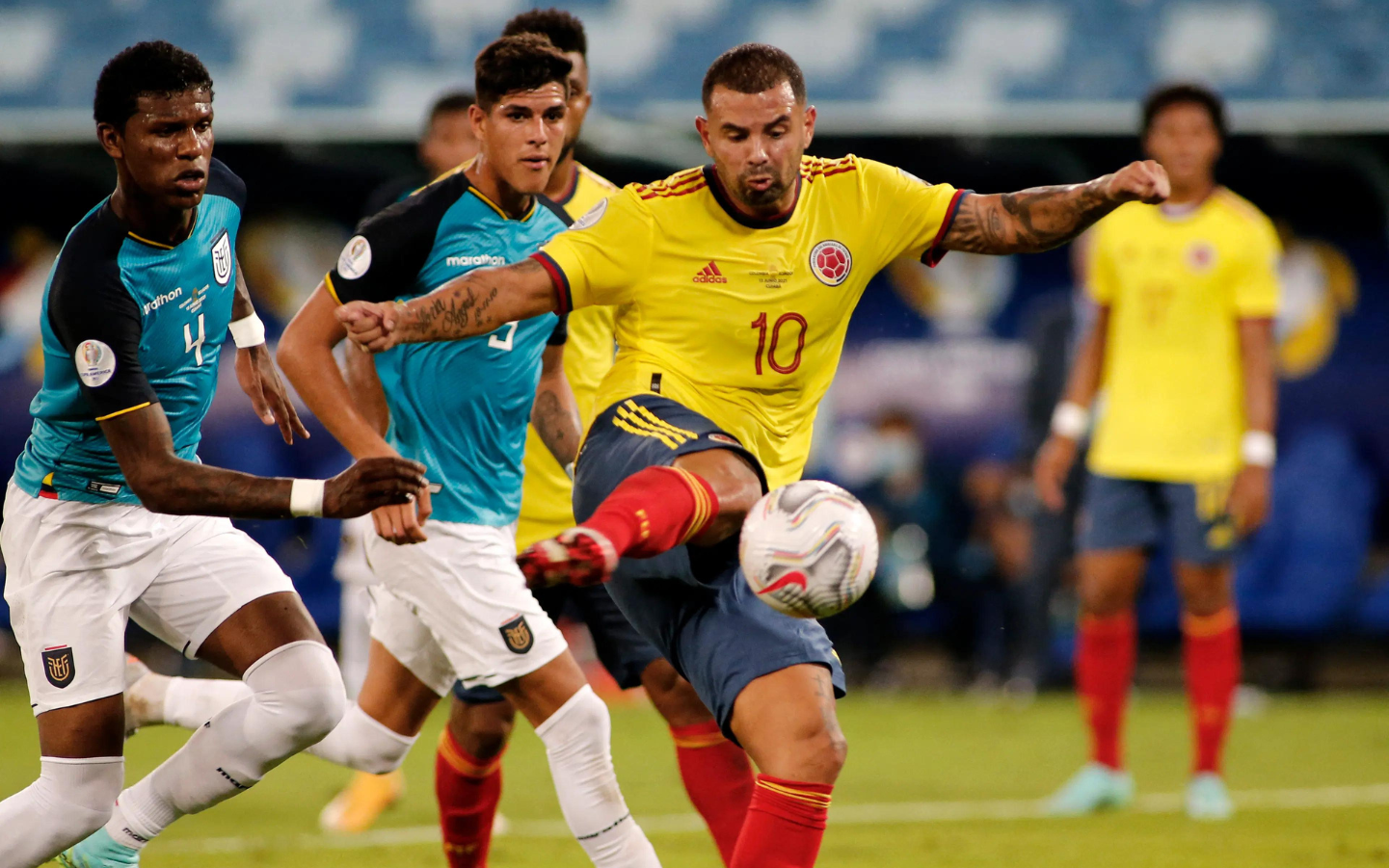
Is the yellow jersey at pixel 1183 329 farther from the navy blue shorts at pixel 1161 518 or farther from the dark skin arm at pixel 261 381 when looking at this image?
the dark skin arm at pixel 261 381

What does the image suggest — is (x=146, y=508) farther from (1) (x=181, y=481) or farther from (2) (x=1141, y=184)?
(2) (x=1141, y=184)

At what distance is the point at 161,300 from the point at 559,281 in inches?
41.7

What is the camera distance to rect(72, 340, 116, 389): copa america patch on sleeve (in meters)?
4.37

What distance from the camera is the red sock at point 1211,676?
298 inches

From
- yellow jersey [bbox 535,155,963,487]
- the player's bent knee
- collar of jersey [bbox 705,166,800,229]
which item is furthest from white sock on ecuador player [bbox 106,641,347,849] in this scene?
collar of jersey [bbox 705,166,800,229]

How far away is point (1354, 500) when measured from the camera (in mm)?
13195

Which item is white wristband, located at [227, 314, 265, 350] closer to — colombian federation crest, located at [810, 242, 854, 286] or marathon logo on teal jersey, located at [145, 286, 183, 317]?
marathon logo on teal jersey, located at [145, 286, 183, 317]

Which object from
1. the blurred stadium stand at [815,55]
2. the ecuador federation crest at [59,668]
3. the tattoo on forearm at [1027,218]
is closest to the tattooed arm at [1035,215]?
the tattoo on forearm at [1027,218]

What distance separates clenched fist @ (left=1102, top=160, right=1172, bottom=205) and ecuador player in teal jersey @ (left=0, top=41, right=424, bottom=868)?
1889mm

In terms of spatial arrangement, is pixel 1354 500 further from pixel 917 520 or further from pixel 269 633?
pixel 269 633

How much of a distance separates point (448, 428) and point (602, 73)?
812 cm

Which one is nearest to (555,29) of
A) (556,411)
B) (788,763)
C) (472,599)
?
(556,411)

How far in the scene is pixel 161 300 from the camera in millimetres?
4605

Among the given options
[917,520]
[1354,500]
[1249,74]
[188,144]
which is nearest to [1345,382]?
[1354,500]
